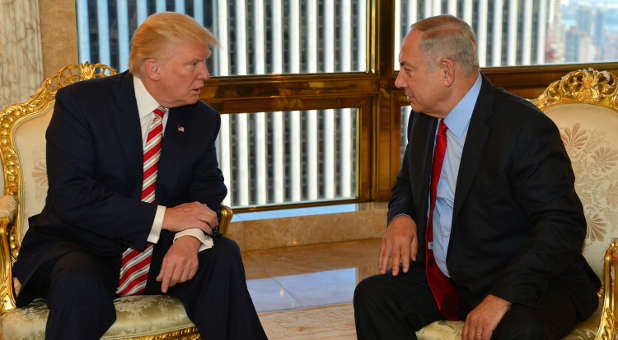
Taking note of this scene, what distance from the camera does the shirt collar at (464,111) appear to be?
7.56 ft

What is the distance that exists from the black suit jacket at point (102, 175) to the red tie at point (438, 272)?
789 millimetres

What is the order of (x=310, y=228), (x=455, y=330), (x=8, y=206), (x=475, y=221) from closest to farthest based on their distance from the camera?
(x=455, y=330), (x=475, y=221), (x=8, y=206), (x=310, y=228)

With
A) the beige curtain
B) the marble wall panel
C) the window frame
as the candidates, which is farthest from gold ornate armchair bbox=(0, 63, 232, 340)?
the marble wall panel

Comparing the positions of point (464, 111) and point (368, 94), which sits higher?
point (464, 111)

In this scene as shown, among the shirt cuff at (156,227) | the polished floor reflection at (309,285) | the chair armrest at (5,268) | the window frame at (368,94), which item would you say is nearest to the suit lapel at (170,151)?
the shirt cuff at (156,227)

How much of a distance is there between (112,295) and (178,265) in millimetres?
245

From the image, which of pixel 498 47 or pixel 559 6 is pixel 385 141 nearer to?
pixel 498 47

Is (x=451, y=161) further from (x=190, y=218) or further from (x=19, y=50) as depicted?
(x=19, y=50)

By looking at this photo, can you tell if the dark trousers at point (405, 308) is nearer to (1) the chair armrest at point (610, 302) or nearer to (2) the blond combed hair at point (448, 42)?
(1) the chair armrest at point (610, 302)

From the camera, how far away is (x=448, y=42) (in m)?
2.26

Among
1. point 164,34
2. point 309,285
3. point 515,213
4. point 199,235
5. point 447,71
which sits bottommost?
point 309,285

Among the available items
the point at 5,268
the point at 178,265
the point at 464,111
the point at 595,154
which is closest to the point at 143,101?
the point at 178,265

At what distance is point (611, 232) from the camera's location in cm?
242

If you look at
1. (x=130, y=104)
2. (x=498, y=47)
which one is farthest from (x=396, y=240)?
(x=498, y=47)
